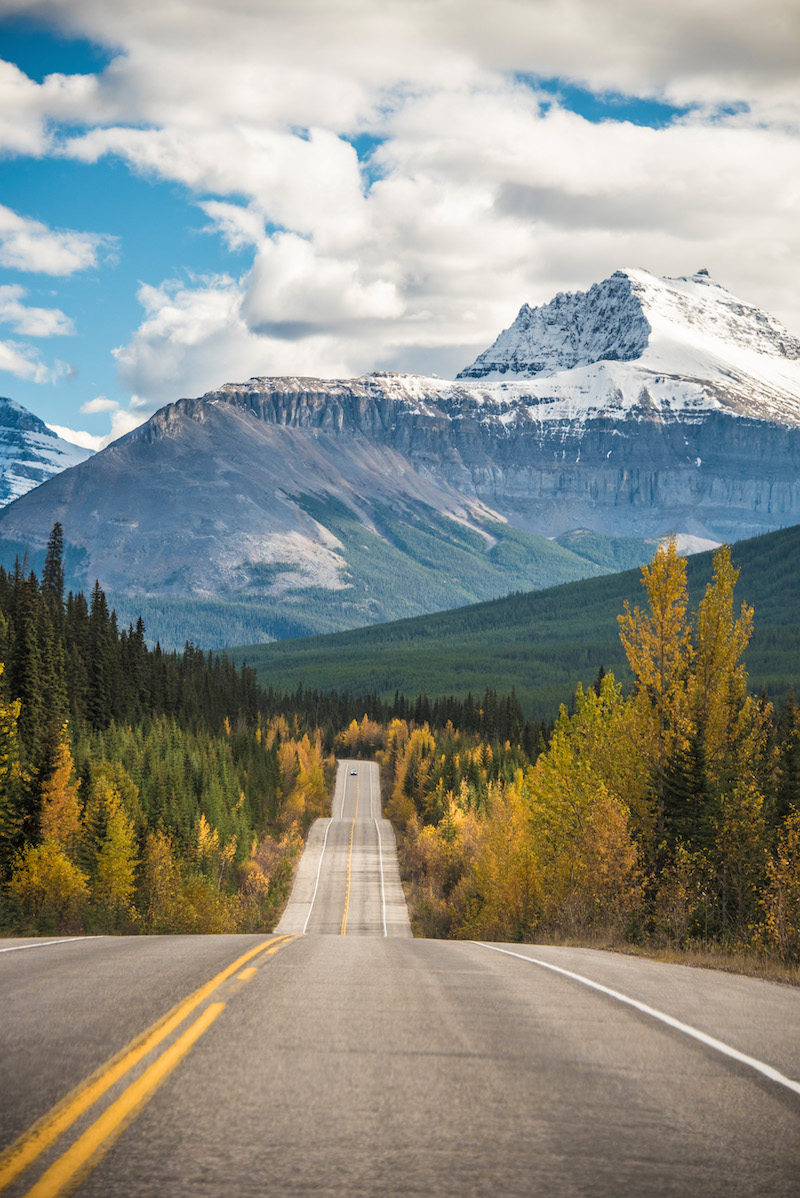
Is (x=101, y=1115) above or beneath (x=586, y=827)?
above

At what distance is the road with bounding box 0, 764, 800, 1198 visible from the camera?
5930 millimetres

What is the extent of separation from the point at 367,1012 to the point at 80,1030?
112 inches

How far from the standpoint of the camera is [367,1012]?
417 inches

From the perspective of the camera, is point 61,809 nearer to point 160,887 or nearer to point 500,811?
point 160,887

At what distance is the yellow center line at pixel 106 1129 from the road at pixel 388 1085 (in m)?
0.02

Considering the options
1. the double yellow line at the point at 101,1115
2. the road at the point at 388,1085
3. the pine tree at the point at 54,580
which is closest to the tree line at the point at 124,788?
the pine tree at the point at 54,580

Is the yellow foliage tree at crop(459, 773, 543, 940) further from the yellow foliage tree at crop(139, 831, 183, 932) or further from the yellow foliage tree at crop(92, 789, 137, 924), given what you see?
the yellow foliage tree at crop(92, 789, 137, 924)

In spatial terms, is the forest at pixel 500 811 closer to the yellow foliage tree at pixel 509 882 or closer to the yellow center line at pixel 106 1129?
the yellow foliage tree at pixel 509 882

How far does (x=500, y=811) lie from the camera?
6694cm

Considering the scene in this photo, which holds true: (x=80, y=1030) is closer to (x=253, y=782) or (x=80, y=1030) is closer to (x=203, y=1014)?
(x=203, y=1014)

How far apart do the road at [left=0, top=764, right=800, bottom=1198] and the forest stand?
11.6m

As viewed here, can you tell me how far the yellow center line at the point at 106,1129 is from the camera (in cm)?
568

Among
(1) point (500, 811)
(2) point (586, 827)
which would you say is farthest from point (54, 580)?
(2) point (586, 827)

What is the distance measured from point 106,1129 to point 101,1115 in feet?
0.96
